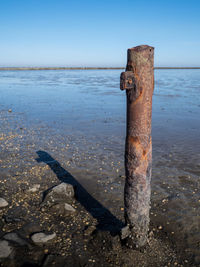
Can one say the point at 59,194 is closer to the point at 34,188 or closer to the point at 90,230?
the point at 34,188

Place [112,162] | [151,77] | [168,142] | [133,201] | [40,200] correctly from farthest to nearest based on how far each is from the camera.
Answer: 1. [168,142]
2. [112,162]
3. [40,200]
4. [133,201]
5. [151,77]

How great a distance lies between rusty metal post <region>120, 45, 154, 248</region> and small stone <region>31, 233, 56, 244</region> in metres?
1.53

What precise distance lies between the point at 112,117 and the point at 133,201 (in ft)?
40.7

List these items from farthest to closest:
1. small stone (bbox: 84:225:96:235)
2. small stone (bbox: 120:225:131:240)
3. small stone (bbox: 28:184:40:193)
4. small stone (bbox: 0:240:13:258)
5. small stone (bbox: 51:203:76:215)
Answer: small stone (bbox: 28:184:40:193) < small stone (bbox: 51:203:76:215) < small stone (bbox: 84:225:96:235) < small stone (bbox: 120:225:131:240) < small stone (bbox: 0:240:13:258)

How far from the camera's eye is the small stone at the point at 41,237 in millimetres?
4656

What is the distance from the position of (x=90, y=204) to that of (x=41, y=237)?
1709mm

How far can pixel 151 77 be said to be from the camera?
385 cm

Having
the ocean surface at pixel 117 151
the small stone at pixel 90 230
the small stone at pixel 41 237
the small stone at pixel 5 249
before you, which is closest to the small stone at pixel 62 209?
the small stone at pixel 90 230

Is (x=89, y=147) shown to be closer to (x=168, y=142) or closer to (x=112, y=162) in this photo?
(x=112, y=162)

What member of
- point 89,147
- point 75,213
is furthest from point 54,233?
point 89,147

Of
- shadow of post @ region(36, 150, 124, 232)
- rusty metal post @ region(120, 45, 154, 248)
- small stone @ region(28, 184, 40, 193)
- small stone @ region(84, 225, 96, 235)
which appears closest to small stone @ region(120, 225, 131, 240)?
rusty metal post @ region(120, 45, 154, 248)

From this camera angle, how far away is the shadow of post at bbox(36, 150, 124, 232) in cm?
531

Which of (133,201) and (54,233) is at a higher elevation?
(133,201)

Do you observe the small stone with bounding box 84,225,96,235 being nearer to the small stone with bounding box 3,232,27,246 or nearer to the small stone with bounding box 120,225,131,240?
the small stone with bounding box 120,225,131,240
